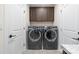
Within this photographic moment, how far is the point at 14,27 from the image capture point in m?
1.50

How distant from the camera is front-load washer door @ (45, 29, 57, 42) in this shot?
1.55m

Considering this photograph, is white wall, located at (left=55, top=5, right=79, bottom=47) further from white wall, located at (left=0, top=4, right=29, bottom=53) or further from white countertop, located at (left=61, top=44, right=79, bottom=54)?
white wall, located at (left=0, top=4, right=29, bottom=53)

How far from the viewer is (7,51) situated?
58.0 inches

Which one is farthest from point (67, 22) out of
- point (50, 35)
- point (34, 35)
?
point (34, 35)

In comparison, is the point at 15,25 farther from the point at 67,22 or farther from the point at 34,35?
the point at 67,22

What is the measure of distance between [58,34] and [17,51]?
624 millimetres

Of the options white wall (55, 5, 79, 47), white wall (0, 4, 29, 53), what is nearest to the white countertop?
white wall (55, 5, 79, 47)

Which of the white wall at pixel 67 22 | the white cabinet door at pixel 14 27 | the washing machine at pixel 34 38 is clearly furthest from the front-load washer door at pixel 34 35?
the white wall at pixel 67 22

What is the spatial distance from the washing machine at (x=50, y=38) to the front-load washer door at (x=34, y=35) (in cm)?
9

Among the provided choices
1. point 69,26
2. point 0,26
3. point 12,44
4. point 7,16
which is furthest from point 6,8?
point 69,26

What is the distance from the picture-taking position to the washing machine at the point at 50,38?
5.00 feet

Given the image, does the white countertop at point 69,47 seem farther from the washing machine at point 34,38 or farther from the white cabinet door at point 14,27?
the white cabinet door at point 14,27

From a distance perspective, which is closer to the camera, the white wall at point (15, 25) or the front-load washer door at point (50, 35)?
the white wall at point (15, 25)

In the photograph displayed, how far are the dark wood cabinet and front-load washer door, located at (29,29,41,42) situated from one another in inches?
6.7
